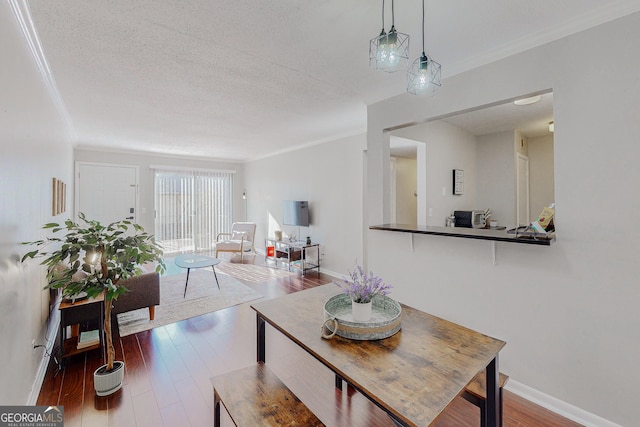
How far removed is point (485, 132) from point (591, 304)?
3483mm

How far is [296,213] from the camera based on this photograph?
18.3 feet

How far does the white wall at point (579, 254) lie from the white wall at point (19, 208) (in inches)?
115

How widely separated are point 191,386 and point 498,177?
489cm

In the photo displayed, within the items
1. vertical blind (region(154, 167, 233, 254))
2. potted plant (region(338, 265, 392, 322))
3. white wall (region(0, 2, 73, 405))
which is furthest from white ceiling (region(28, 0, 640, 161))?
vertical blind (region(154, 167, 233, 254))

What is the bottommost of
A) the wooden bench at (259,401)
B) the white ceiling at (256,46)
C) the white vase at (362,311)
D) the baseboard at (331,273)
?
the baseboard at (331,273)

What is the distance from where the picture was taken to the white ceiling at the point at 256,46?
1.64m

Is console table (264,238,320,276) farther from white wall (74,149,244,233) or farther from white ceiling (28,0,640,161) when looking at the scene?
white wall (74,149,244,233)

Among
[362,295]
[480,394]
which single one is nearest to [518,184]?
[480,394]

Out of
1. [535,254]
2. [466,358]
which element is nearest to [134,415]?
[466,358]

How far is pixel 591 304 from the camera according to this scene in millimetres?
1692

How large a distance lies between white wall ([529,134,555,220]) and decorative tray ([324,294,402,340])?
4.67 metres

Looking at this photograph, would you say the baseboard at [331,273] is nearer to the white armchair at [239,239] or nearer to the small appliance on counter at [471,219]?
the white armchair at [239,239]

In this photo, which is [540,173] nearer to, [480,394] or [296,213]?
[296,213]

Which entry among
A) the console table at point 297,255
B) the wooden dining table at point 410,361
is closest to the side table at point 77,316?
the wooden dining table at point 410,361
